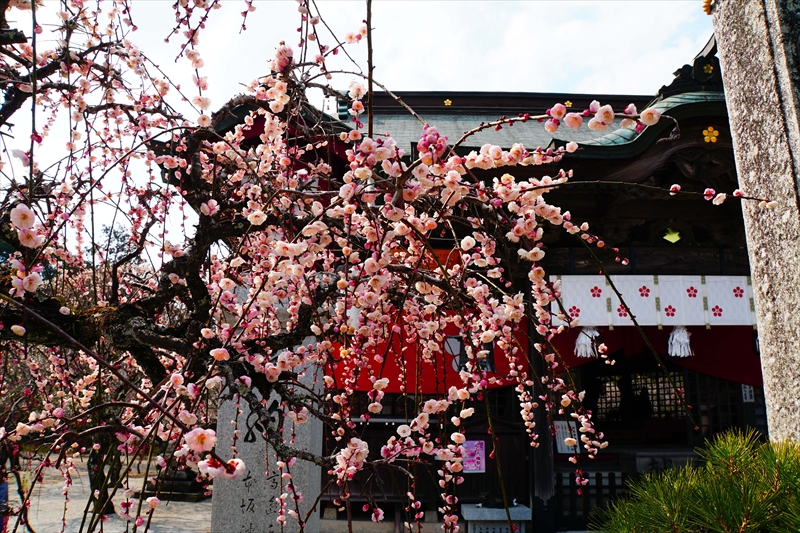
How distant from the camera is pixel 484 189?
5.60 ft

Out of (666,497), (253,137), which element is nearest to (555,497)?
(666,497)

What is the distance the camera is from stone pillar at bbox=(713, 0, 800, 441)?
9.89 ft

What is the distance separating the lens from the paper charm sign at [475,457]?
645cm

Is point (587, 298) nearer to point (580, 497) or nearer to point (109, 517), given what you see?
point (580, 497)

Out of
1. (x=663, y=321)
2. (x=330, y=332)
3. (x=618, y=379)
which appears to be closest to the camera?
(x=330, y=332)

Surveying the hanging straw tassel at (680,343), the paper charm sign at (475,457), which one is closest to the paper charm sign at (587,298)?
the hanging straw tassel at (680,343)

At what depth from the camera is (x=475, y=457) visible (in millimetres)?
6473

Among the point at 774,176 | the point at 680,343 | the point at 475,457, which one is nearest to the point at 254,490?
the point at 475,457

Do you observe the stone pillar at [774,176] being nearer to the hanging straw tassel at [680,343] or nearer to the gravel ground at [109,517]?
the hanging straw tassel at [680,343]

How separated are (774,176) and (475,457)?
460cm

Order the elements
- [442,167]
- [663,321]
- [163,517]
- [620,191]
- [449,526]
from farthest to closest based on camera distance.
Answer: [163,517]
[663,321]
[620,191]
[449,526]
[442,167]

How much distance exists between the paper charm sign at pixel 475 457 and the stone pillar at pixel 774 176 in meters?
3.81

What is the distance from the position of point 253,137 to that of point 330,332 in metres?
3.40

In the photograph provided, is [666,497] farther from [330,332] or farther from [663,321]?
[663,321]
